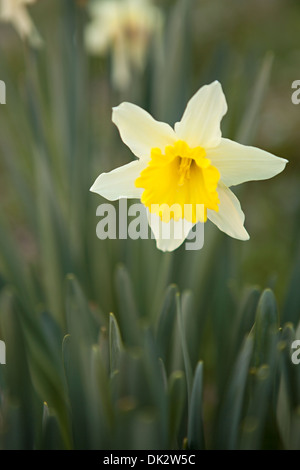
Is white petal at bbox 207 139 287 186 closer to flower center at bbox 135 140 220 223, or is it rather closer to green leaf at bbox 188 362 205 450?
flower center at bbox 135 140 220 223

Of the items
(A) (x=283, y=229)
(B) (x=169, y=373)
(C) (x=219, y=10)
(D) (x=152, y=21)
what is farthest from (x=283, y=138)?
(B) (x=169, y=373)

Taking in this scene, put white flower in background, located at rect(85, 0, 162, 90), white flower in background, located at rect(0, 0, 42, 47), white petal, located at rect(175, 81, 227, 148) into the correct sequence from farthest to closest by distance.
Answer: white flower in background, located at rect(85, 0, 162, 90) < white flower in background, located at rect(0, 0, 42, 47) < white petal, located at rect(175, 81, 227, 148)

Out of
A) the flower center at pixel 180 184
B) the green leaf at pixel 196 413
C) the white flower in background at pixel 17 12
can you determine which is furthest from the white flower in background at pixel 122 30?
the green leaf at pixel 196 413

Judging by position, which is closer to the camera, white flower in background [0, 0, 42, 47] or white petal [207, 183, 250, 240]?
white petal [207, 183, 250, 240]

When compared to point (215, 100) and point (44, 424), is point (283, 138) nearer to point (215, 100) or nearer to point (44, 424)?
point (215, 100)

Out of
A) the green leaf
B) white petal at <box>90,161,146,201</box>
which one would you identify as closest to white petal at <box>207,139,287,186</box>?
white petal at <box>90,161,146,201</box>

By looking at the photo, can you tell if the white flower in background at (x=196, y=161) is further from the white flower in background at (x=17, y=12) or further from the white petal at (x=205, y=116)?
the white flower in background at (x=17, y=12)

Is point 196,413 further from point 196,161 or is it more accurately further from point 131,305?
point 196,161
